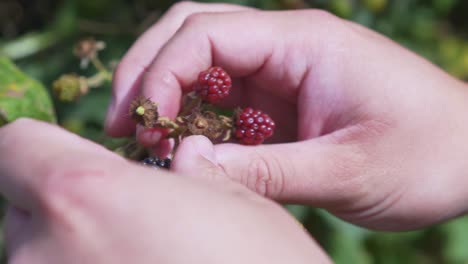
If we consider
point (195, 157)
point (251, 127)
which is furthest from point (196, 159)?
point (251, 127)

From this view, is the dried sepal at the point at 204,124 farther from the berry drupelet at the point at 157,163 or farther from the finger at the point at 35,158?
the finger at the point at 35,158

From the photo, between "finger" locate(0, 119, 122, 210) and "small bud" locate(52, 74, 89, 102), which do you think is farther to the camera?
"small bud" locate(52, 74, 89, 102)

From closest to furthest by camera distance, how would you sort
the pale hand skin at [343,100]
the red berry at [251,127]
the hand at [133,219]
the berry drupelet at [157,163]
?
the hand at [133,219], the berry drupelet at [157,163], the red berry at [251,127], the pale hand skin at [343,100]

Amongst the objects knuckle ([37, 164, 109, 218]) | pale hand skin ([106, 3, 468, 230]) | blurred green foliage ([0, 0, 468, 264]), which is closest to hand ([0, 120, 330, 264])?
knuckle ([37, 164, 109, 218])

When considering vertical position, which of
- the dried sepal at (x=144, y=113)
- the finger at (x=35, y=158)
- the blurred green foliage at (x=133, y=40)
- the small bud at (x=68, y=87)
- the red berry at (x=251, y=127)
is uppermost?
the finger at (x=35, y=158)


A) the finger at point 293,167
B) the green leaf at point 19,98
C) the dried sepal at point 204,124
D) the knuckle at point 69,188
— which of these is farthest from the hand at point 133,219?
the green leaf at point 19,98

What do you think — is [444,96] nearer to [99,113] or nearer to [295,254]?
[295,254]

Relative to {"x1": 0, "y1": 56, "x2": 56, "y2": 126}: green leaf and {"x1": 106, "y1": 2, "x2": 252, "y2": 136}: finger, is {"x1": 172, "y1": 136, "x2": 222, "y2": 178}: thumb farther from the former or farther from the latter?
{"x1": 0, "y1": 56, "x2": 56, "y2": 126}: green leaf

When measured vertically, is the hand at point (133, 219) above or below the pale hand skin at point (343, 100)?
above
